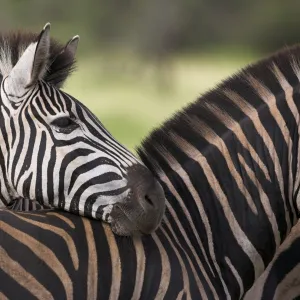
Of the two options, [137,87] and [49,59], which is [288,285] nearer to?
[49,59]

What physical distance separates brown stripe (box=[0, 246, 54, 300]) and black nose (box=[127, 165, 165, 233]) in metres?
0.59

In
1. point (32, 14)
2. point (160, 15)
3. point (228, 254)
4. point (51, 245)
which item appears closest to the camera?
point (51, 245)

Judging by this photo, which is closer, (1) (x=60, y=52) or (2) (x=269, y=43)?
(1) (x=60, y=52)

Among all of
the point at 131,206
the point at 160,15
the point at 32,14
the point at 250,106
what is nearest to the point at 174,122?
the point at 250,106

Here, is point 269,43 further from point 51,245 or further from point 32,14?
point 51,245

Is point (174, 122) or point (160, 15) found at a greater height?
point (160, 15)

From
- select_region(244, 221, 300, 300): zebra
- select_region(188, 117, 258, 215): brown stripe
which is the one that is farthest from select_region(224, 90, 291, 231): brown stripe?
select_region(244, 221, 300, 300): zebra

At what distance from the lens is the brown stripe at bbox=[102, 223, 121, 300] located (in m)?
4.06

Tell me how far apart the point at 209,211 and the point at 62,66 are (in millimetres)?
1224

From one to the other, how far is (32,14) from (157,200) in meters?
29.4

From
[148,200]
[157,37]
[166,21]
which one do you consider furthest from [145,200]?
[166,21]

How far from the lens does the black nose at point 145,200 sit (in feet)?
13.4

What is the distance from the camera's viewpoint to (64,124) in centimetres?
424

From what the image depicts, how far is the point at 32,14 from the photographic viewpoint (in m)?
32.5
